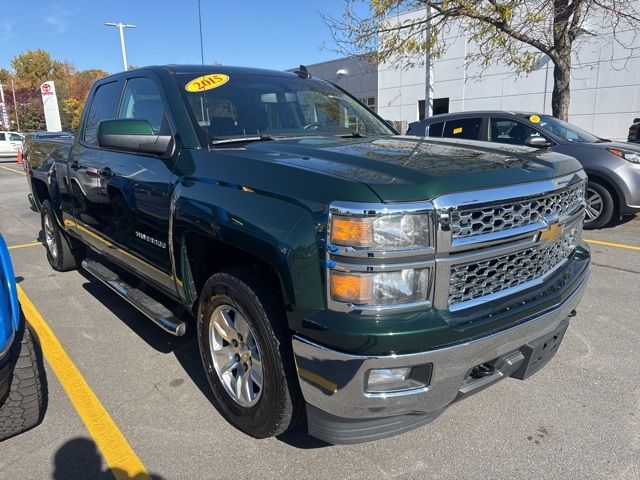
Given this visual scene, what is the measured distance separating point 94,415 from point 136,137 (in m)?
1.65

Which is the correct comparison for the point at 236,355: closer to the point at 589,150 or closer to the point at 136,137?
the point at 136,137

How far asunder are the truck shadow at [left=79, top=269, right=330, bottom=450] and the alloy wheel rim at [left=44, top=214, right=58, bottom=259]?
876 millimetres

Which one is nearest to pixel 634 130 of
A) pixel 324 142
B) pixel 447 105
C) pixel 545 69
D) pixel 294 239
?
pixel 545 69

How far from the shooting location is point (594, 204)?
24.0ft

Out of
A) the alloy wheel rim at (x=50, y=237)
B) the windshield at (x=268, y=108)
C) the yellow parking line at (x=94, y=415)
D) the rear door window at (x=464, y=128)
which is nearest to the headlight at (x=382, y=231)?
the windshield at (x=268, y=108)

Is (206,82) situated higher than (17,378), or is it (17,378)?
(206,82)

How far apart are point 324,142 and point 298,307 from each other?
4.07 feet

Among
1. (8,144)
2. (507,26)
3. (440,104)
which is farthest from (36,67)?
(507,26)

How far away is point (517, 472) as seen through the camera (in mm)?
2328

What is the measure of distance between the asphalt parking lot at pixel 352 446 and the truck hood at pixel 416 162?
1.36m

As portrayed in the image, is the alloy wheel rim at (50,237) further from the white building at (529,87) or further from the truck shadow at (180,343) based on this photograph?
the white building at (529,87)

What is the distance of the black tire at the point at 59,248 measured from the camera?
537 cm

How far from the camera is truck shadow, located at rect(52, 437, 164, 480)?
2367 millimetres

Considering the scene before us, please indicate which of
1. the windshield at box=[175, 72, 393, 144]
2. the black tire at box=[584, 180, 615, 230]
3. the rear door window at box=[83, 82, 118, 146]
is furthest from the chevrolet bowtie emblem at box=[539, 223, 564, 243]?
the black tire at box=[584, 180, 615, 230]
